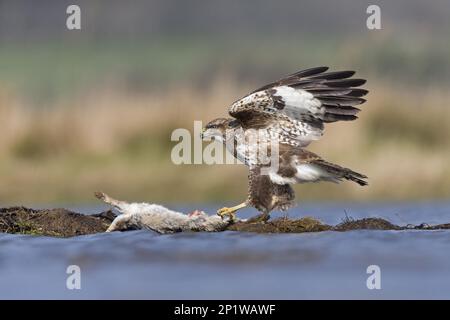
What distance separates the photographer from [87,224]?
1620cm

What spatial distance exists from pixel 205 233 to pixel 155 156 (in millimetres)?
9647

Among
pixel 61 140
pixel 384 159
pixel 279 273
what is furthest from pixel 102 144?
pixel 279 273

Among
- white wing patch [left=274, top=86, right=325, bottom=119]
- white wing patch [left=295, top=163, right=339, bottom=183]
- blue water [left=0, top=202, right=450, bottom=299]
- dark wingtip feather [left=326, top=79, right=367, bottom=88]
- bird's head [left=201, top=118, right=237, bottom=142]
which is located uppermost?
dark wingtip feather [left=326, top=79, right=367, bottom=88]

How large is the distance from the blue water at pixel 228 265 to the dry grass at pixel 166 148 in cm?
870

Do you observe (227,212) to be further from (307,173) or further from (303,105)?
(303,105)

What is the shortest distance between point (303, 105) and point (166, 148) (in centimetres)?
950

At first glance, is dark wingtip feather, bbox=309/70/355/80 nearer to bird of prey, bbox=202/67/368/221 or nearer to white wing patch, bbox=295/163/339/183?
bird of prey, bbox=202/67/368/221

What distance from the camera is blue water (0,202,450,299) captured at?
43.1 feet

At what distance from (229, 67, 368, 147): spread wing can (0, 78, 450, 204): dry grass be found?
7871 millimetres

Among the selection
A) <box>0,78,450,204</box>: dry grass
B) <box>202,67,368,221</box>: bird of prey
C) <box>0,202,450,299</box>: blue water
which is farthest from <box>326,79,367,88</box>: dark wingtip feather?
<box>0,78,450,204</box>: dry grass

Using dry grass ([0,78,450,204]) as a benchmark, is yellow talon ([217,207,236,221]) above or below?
below

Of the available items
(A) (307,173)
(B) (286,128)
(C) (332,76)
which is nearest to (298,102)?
(B) (286,128)

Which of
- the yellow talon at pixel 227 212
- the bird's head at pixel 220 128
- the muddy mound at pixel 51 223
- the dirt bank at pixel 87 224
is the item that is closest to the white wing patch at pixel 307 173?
the dirt bank at pixel 87 224

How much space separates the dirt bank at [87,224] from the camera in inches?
611
